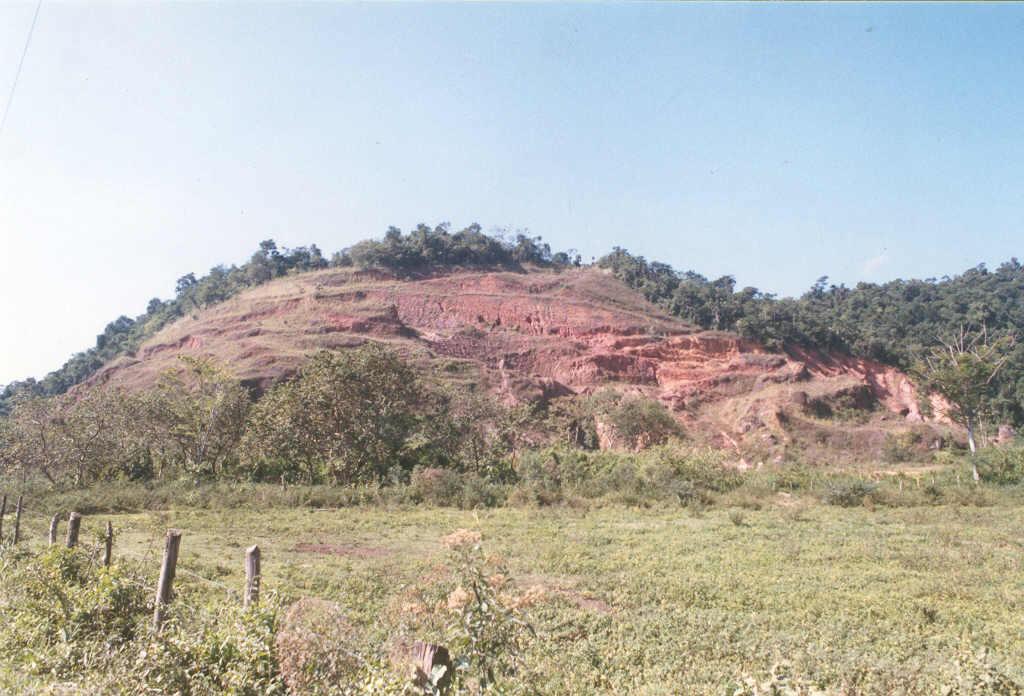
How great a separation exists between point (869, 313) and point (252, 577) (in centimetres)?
7932

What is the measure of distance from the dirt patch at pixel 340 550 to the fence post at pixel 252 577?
745 cm

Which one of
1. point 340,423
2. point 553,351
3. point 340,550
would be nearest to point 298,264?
point 553,351

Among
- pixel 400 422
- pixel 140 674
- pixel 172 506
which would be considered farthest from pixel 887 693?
pixel 400 422

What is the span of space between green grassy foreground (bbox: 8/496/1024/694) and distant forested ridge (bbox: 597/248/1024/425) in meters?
41.7

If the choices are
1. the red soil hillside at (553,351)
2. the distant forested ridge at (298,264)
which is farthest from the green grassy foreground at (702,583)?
the distant forested ridge at (298,264)

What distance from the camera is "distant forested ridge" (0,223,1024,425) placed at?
59047mm

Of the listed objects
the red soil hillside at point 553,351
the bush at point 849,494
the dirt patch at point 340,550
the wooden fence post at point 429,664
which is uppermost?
the red soil hillside at point 553,351

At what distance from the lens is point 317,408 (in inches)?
1092

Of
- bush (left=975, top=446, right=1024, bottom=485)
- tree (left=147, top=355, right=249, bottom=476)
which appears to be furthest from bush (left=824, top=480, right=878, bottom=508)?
tree (left=147, top=355, right=249, bottom=476)

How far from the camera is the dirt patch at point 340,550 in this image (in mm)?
13227

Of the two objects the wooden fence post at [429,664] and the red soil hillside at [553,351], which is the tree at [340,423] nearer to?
the red soil hillside at [553,351]

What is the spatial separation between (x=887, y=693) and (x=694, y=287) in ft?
212

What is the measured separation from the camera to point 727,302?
62719 millimetres

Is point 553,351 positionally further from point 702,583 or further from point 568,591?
point 568,591
